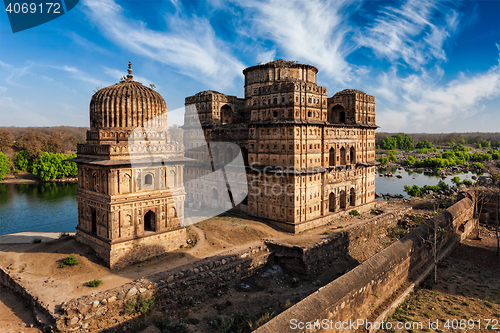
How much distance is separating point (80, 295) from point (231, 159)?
14.8 meters

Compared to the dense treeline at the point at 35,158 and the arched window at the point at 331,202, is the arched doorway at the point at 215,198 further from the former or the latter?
the dense treeline at the point at 35,158

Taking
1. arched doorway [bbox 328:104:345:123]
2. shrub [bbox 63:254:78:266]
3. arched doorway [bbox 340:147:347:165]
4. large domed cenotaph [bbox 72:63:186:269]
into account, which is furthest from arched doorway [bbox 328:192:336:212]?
Answer: shrub [bbox 63:254:78:266]

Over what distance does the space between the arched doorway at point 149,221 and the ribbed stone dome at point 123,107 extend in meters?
4.82

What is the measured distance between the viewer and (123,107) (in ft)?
54.4

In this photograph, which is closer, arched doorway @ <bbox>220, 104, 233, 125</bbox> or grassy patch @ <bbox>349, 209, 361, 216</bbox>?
grassy patch @ <bbox>349, 209, 361, 216</bbox>

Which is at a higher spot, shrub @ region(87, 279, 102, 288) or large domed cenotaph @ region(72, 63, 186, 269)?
large domed cenotaph @ region(72, 63, 186, 269)

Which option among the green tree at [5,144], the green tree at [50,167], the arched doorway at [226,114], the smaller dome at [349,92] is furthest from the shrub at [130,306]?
the green tree at [5,144]

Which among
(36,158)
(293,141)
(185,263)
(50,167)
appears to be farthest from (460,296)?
(36,158)

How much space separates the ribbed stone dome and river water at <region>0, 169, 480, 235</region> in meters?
15.3

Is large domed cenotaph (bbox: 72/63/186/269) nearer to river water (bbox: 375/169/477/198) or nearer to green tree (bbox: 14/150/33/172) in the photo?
river water (bbox: 375/169/477/198)

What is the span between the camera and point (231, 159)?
25.0 meters

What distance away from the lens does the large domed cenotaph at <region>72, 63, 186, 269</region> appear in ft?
50.0

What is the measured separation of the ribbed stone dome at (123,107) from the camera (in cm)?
1653

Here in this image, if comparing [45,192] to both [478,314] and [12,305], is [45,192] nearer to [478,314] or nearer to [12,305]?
[12,305]
